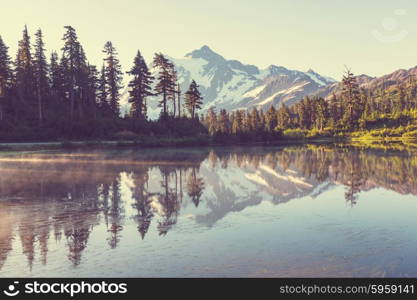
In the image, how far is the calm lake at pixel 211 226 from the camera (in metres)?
8.88

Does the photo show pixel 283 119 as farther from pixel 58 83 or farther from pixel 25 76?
pixel 25 76

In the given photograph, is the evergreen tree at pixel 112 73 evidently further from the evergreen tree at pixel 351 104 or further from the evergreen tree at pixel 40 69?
the evergreen tree at pixel 351 104

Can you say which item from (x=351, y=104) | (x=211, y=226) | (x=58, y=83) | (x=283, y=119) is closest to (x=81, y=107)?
(x=58, y=83)

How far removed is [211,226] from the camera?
12.9 meters

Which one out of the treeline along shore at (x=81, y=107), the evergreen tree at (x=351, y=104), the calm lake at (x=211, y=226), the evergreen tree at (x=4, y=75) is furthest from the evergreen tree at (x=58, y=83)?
the evergreen tree at (x=351, y=104)

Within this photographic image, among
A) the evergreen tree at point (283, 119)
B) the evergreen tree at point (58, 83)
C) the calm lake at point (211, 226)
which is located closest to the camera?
the calm lake at point (211, 226)

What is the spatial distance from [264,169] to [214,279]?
20.9m

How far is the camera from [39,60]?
71375 mm

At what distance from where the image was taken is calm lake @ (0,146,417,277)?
29.1 ft

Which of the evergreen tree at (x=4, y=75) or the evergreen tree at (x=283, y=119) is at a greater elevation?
the evergreen tree at (x=4, y=75)

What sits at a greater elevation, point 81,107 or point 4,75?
point 4,75

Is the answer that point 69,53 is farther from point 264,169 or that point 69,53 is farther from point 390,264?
point 390,264

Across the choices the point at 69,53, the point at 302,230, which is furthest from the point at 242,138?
the point at 302,230

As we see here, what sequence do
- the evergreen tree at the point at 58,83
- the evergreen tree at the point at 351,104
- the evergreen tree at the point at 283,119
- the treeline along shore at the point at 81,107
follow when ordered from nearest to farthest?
the treeline along shore at the point at 81,107 < the evergreen tree at the point at 58,83 < the evergreen tree at the point at 351,104 < the evergreen tree at the point at 283,119
